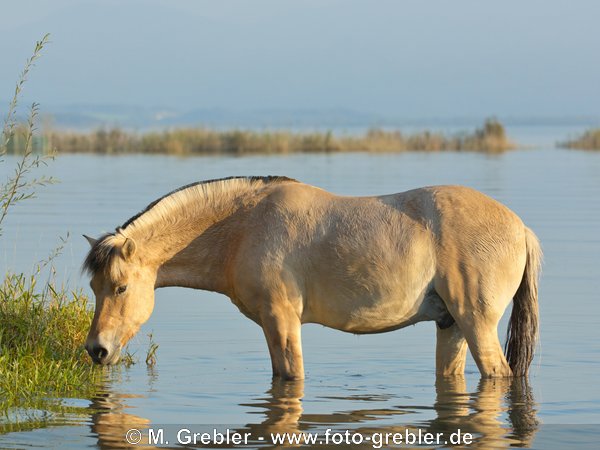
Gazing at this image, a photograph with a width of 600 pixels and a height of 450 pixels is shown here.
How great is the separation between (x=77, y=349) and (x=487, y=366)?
10.8ft

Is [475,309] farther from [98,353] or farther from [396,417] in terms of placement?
[98,353]

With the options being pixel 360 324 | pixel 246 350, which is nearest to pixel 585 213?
pixel 246 350

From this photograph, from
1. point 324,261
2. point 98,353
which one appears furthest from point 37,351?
point 324,261

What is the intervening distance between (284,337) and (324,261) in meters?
0.62

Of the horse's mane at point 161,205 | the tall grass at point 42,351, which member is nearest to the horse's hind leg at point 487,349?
the horse's mane at point 161,205

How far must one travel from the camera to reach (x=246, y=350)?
430 inches

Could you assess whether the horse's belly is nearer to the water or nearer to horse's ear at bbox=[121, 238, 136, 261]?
the water

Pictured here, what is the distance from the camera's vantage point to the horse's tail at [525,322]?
8.99 meters

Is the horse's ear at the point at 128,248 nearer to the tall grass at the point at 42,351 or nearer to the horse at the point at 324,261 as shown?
the horse at the point at 324,261

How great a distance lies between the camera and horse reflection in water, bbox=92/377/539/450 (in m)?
7.61

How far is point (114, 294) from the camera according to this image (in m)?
8.78

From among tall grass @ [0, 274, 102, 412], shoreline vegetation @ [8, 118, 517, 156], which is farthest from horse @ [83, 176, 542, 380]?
shoreline vegetation @ [8, 118, 517, 156]

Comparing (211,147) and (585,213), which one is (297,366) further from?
(211,147)

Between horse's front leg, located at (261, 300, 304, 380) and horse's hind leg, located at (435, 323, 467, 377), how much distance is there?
1.14 metres
